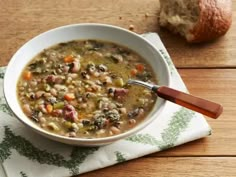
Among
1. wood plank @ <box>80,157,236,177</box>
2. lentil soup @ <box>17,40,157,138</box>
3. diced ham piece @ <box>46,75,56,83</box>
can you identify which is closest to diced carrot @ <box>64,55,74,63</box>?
lentil soup @ <box>17,40,157,138</box>

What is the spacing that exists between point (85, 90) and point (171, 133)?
29cm

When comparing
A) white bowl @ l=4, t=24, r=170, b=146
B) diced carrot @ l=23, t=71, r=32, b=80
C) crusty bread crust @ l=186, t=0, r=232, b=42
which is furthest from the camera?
crusty bread crust @ l=186, t=0, r=232, b=42

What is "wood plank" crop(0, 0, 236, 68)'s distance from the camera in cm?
193

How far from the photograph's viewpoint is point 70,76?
1691 millimetres

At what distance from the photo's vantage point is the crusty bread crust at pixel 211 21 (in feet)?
6.31

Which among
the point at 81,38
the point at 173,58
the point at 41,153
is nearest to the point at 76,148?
the point at 41,153

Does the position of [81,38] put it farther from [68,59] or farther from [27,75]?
[27,75]

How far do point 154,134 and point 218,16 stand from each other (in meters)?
0.57

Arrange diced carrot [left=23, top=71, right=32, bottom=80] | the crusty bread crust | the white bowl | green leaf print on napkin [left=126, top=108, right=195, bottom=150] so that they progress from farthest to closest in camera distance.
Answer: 1. the crusty bread crust
2. diced carrot [left=23, top=71, right=32, bottom=80]
3. green leaf print on napkin [left=126, top=108, right=195, bottom=150]
4. the white bowl

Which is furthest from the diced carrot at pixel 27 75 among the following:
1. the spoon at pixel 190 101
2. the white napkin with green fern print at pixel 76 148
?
the spoon at pixel 190 101

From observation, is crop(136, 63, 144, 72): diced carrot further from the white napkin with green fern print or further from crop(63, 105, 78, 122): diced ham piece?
crop(63, 105, 78, 122): diced ham piece

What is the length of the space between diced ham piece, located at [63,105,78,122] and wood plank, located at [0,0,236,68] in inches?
16.7

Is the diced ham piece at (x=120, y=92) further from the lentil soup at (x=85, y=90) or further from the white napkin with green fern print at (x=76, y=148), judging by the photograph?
the white napkin with green fern print at (x=76, y=148)

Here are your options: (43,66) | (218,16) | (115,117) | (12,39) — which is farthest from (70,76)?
(218,16)
